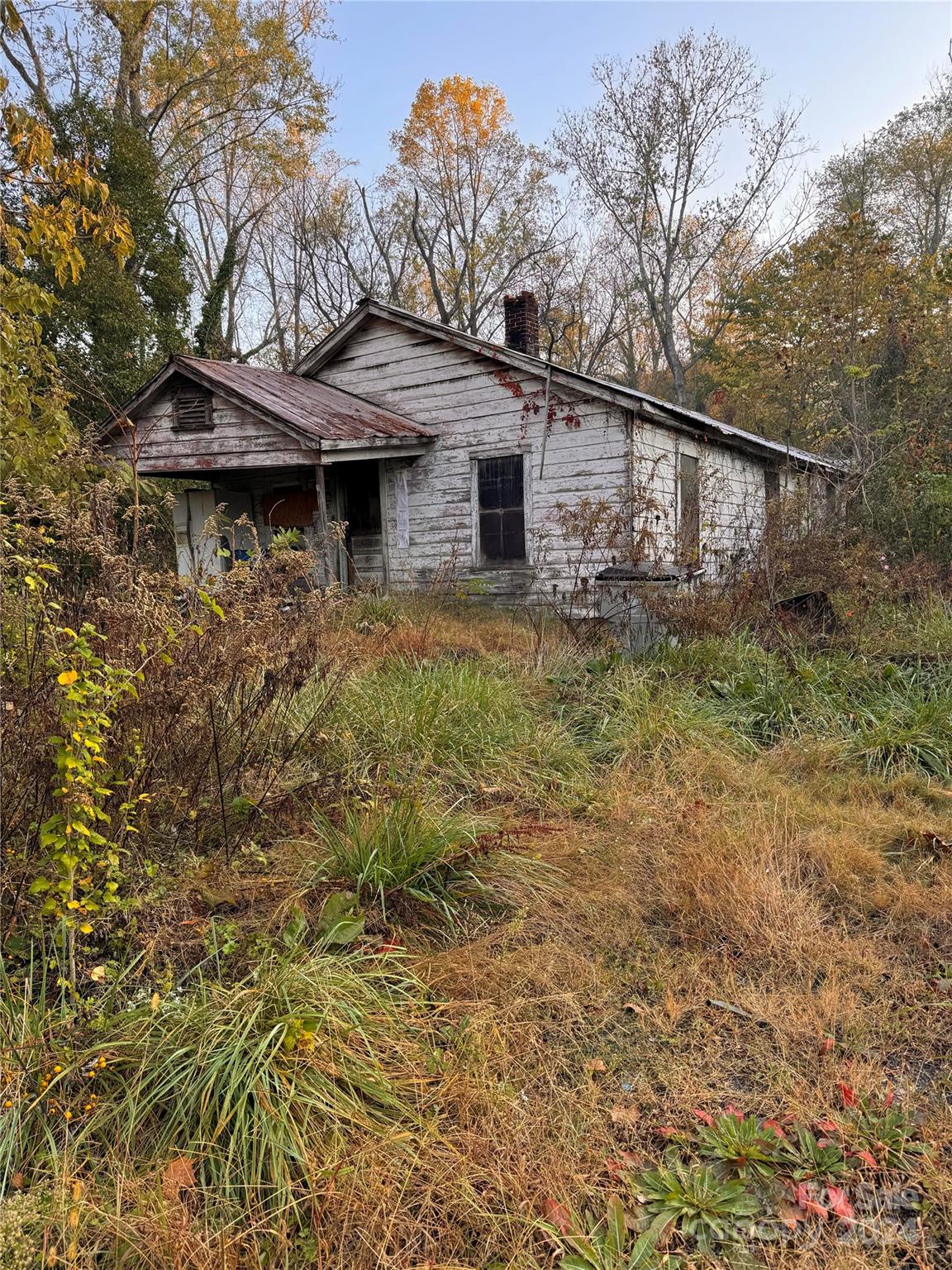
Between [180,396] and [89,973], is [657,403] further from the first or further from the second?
[89,973]

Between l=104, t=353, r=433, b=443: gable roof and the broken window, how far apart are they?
0.78 feet

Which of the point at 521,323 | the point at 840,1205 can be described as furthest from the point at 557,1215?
the point at 521,323

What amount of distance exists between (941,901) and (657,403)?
776 cm

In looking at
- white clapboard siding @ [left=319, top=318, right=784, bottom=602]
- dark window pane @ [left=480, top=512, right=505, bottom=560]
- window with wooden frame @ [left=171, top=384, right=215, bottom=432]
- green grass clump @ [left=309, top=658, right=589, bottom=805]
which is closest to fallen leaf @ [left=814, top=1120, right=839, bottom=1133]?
green grass clump @ [left=309, top=658, right=589, bottom=805]

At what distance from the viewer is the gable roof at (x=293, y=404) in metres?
9.72

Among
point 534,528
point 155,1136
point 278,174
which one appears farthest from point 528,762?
point 278,174

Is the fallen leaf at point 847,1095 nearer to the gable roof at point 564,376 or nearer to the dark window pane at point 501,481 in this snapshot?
the gable roof at point 564,376

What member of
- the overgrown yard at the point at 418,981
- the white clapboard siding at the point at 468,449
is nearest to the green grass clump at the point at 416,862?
the overgrown yard at the point at 418,981

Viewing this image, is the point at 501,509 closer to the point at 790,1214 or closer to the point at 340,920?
the point at 340,920

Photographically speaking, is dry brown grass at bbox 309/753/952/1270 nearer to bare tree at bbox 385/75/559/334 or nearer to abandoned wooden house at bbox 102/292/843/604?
abandoned wooden house at bbox 102/292/843/604

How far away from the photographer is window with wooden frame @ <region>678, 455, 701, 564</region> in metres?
7.62

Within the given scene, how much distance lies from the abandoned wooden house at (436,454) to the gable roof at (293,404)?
0.04 m

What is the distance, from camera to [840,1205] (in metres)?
1.86

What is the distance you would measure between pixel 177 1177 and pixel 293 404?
10137mm
